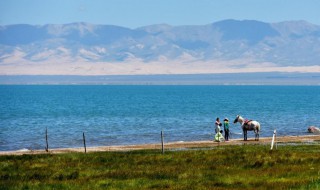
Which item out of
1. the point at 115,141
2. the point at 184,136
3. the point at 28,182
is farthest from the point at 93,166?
the point at 184,136

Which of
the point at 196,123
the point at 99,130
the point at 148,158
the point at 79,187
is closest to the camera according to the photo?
the point at 79,187

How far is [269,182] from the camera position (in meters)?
25.9

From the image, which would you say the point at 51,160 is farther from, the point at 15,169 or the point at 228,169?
the point at 228,169

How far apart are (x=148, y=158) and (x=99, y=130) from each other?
1985 inches

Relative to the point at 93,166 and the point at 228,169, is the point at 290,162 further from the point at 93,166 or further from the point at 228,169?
the point at 93,166

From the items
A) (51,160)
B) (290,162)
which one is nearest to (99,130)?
(51,160)

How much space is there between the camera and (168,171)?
1187 inches

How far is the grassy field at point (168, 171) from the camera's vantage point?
85.4ft

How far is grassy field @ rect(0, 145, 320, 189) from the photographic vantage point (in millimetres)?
26031

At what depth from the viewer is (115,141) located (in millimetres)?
68812

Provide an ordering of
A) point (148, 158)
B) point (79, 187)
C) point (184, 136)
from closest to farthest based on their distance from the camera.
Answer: point (79, 187) < point (148, 158) < point (184, 136)

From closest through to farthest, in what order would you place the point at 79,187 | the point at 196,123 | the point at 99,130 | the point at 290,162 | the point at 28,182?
the point at 79,187
the point at 28,182
the point at 290,162
the point at 99,130
the point at 196,123

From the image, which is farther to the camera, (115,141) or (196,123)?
(196,123)

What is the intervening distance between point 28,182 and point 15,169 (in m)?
5.80
